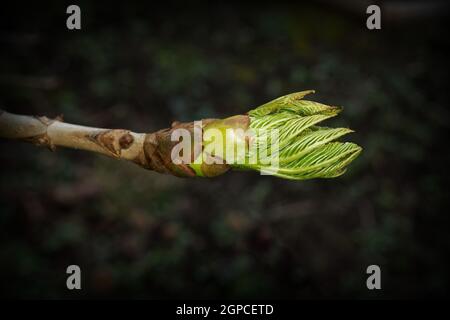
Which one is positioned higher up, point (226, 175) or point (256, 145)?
point (226, 175)

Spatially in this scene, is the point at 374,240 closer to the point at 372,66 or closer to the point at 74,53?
the point at 372,66

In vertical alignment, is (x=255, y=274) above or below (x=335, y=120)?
below

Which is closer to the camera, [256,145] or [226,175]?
[256,145]

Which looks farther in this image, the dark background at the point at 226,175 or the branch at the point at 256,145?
the dark background at the point at 226,175

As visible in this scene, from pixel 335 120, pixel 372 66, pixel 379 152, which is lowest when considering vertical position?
pixel 379 152

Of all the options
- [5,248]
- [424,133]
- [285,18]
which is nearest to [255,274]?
[5,248]

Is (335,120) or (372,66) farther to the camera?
(372,66)

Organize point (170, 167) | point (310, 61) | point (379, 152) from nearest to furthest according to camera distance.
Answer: point (170, 167), point (379, 152), point (310, 61)

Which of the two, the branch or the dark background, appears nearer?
the branch
